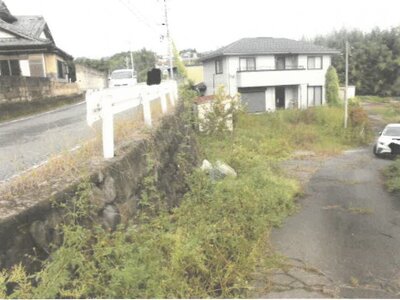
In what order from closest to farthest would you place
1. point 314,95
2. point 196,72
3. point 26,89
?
point 26,89 < point 314,95 < point 196,72

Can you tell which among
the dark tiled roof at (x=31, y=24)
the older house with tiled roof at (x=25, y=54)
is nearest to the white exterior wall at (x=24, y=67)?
the older house with tiled roof at (x=25, y=54)

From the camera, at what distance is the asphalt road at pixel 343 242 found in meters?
6.68

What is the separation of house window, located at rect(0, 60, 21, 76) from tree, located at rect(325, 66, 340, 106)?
24.3m

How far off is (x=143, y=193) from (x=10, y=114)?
33.2 ft

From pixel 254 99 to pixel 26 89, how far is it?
20048 mm

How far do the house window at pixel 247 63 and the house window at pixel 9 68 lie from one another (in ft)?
56.0

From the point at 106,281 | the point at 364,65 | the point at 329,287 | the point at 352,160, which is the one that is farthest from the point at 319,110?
the point at 106,281

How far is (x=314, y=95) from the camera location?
33.7 m

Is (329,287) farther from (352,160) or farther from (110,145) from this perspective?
(352,160)

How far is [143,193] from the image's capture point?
6086mm

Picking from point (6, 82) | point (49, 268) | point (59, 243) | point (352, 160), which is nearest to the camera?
point (49, 268)

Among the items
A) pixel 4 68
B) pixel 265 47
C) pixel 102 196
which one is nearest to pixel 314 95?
pixel 265 47

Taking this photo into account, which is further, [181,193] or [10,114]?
[10,114]

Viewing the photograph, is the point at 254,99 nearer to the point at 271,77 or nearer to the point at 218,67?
the point at 271,77
